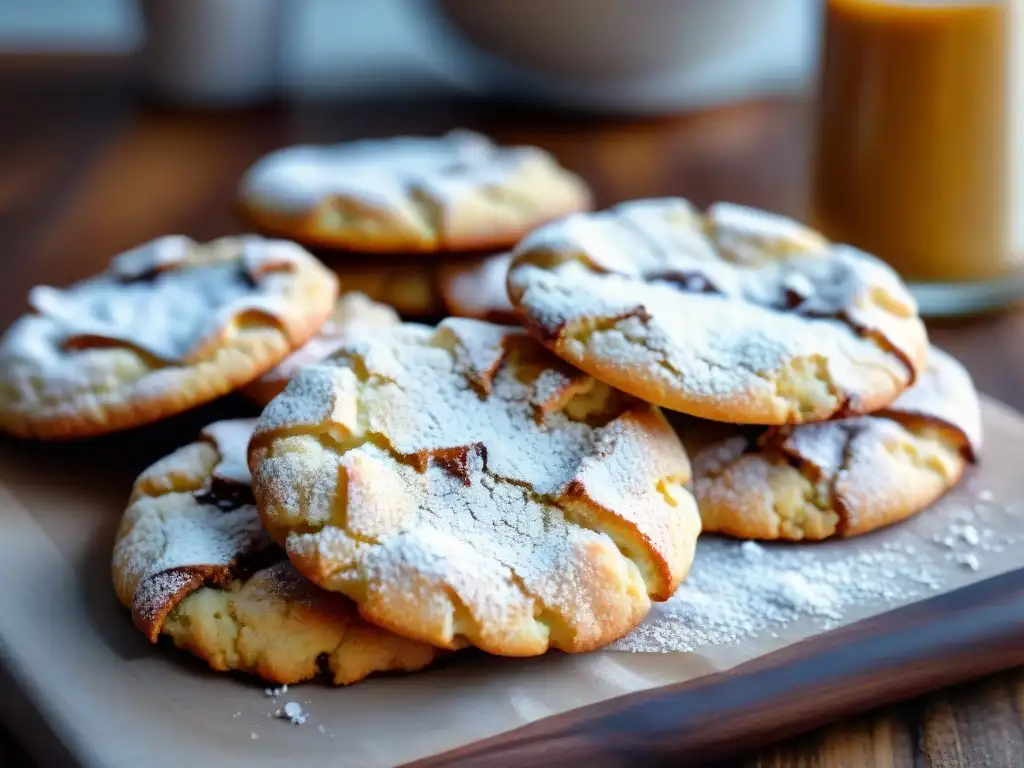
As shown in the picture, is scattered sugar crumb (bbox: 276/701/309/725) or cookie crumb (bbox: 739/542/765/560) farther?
cookie crumb (bbox: 739/542/765/560)

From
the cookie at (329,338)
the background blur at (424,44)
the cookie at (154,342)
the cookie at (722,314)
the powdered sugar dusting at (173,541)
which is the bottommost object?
the background blur at (424,44)

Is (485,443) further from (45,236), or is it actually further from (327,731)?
(45,236)

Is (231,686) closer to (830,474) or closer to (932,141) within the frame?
(830,474)

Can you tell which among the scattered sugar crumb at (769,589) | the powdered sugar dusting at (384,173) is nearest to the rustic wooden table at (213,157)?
the powdered sugar dusting at (384,173)

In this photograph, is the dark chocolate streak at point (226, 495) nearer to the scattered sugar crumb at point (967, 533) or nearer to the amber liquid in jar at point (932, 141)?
the scattered sugar crumb at point (967, 533)

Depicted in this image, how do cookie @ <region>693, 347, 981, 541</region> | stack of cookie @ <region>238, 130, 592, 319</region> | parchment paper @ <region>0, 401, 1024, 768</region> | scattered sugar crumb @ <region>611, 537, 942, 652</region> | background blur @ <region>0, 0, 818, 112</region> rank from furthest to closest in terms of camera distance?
1. background blur @ <region>0, 0, 818, 112</region>
2. stack of cookie @ <region>238, 130, 592, 319</region>
3. cookie @ <region>693, 347, 981, 541</region>
4. scattered sugar crumb @ <region>611, 537, 942, 652</region>
5. parchment paper @ <region>0, 401, 1024, 768</region>

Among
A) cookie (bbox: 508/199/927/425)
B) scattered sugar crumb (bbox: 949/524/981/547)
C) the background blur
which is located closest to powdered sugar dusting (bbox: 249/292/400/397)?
cookie (bbox: 508/199/927/425)

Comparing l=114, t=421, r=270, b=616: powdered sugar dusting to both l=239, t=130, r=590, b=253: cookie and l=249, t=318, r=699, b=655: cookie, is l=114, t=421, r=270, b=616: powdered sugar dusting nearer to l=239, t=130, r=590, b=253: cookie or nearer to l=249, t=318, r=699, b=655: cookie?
l=249, t=318, r=699, b=655: cookie
